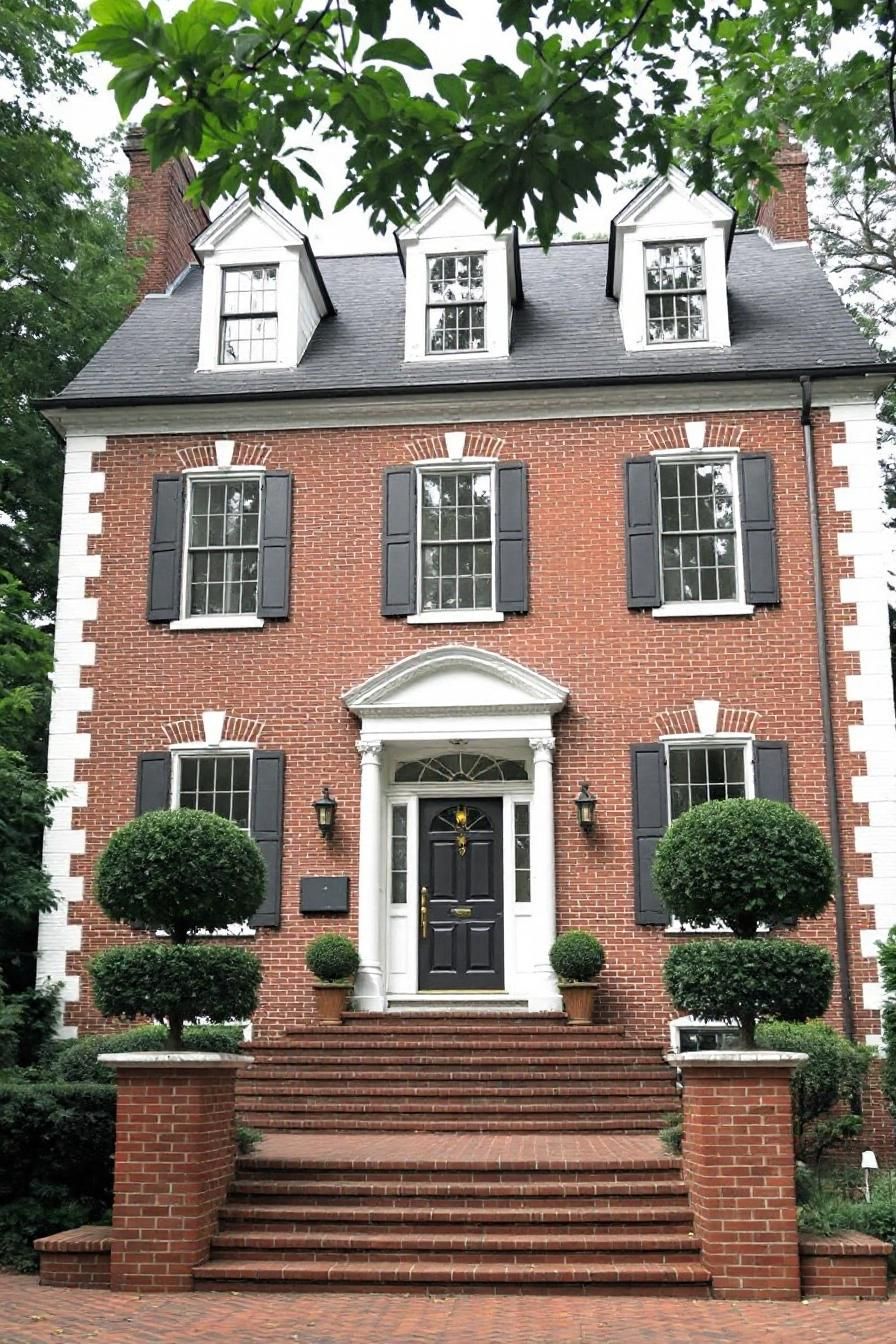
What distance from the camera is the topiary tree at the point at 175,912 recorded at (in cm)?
875

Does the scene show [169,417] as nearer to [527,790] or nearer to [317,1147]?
[527,790]

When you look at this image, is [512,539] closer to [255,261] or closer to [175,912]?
[255,261]

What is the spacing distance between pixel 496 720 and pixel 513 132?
9.74 metres

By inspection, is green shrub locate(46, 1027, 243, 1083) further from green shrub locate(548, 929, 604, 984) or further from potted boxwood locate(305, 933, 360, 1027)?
green shrub locate(548, 929, 604, 984)

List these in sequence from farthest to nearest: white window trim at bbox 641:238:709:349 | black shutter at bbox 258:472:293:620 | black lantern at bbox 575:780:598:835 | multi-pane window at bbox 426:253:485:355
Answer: multi-pane window at bbox 426:253:485:355
white window trim at bbox 641:238:709:349
black shutter at bbox 258:472:293:620
black lantern at bbox 575:780:598:835

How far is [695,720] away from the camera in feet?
47.4

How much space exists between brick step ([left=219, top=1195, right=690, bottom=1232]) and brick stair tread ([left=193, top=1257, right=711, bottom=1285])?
1.15ft

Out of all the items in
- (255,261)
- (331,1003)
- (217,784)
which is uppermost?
(255,261)

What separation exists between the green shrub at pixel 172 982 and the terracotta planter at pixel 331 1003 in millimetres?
4895

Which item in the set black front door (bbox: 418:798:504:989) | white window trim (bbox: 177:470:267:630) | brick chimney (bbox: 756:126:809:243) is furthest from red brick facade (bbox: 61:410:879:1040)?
brick chimney (bbox: 756:126:809:243)

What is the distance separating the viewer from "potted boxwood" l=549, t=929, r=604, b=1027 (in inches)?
532

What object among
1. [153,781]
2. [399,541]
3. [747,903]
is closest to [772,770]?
[399,541]

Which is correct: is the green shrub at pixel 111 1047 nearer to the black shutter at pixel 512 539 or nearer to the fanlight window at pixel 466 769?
the fanlight window at pixel 466 769

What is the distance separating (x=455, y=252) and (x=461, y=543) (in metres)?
3.72
